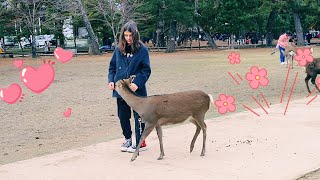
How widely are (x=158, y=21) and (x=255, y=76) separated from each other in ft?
116

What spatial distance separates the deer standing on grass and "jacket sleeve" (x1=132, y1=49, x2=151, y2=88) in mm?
83

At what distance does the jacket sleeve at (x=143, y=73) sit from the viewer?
592 cm

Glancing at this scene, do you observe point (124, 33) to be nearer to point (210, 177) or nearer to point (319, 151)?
point (210, 177)

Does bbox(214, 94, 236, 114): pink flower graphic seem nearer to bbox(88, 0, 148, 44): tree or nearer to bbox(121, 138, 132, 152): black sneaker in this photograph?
bbox(121, 138, 132, 152): black sneaker

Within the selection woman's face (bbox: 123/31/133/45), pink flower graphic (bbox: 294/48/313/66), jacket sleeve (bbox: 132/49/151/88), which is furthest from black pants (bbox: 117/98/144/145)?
pink flower graphic (bbox: 294/48/313/66)

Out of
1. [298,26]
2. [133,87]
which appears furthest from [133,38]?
[298,26]

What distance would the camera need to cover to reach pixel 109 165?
5648 millimetres

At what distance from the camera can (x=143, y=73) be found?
19.7 ft

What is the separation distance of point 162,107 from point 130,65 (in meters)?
0.68

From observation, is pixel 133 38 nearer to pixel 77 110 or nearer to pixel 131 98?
pixel 131 98

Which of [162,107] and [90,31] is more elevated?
[90,31]

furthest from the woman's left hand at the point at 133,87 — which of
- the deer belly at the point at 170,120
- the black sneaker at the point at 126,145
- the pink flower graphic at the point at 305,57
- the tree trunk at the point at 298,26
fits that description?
the tree trunk at the point at 298,26

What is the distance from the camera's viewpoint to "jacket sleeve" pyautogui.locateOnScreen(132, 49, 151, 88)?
5.92 m

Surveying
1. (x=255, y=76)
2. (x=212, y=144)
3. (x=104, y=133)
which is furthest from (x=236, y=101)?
(x=212, y=144)
